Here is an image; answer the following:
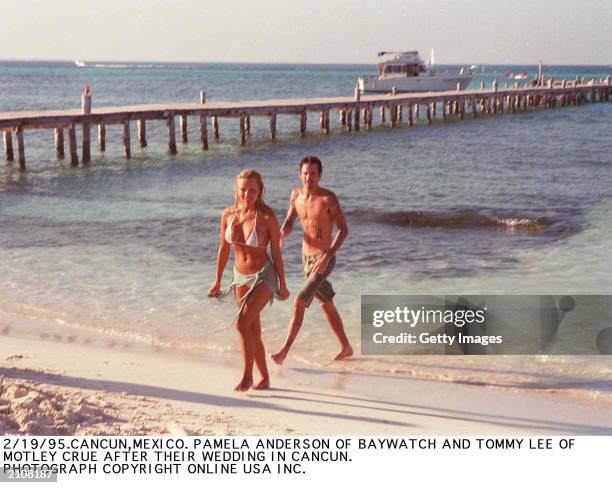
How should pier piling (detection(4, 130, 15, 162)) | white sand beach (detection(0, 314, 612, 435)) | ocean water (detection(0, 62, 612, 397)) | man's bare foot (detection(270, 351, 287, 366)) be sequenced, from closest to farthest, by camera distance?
1. white sand beach (detection(0, 314, 612, 435))
2. man's bare foot (detection(270, 351, 287, 366))
3. ocean water (detection(0, 62, 612, 397))
4. pier piling (detection(4, 130, 15, 162))

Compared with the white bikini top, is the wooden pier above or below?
below

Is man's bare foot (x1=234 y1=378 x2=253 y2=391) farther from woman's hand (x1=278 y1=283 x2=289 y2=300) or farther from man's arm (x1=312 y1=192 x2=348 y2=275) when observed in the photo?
man's arm (x1=312 y1=192 x2=348 y2=275)

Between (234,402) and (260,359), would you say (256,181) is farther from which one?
(234,402)

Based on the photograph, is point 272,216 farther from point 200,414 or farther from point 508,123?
point 508,123

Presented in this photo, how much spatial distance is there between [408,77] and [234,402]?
61742 mm

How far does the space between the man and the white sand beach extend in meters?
0.66

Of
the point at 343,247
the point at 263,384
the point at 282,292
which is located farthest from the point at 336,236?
the point at 343,247

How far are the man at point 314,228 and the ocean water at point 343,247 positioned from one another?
0.86m

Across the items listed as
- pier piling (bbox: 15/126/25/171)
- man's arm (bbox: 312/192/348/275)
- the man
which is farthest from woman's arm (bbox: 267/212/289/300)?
pier piling (bbox: 15/126/25/171)

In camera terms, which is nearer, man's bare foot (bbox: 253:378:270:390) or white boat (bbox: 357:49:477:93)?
man's bare foot (bbox: 253:378:270:390)

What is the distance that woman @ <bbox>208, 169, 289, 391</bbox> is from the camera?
555 cm

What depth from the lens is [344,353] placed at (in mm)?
7340
